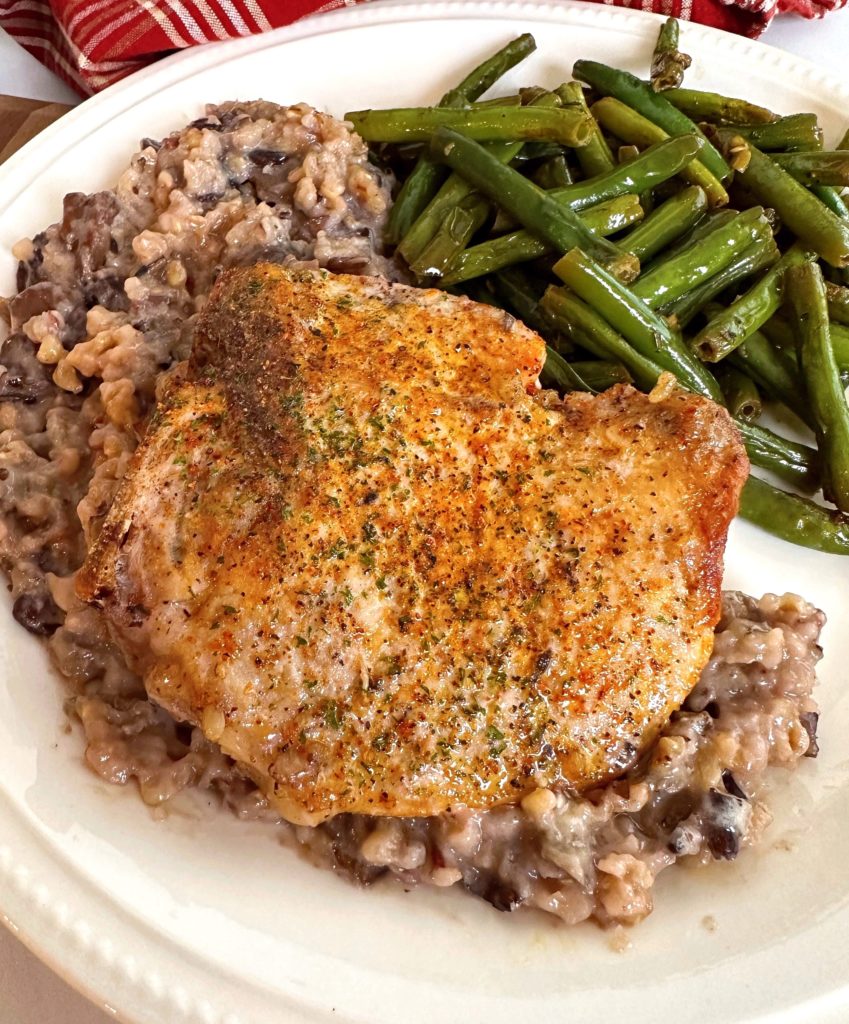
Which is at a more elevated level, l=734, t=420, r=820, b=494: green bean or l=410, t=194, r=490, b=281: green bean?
l=410, t=194, r=490, b=281: green bean

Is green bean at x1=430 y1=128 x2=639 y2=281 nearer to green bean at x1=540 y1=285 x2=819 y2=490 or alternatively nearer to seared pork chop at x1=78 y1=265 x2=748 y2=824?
green bean at x1=540 y1=285 x2=819 y2=490

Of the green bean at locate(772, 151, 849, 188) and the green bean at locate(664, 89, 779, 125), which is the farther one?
the green bean at locate(664, 89, 779, 125)

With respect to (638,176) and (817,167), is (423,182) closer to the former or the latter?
(638,176)

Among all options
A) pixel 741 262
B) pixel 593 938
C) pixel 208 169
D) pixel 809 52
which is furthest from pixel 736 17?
pixel 593 938

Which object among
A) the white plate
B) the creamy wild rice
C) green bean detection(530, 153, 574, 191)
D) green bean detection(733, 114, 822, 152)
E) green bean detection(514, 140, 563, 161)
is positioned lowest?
the white plate

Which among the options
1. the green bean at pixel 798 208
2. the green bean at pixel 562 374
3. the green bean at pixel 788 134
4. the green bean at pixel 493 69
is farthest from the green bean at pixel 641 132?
the green bean at pixel 562 374

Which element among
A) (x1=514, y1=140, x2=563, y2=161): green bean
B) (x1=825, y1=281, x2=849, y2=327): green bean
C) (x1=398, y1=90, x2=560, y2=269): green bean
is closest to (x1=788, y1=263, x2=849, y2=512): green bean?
(x1=825, y1=281, x2=849, y2=327): green bean
